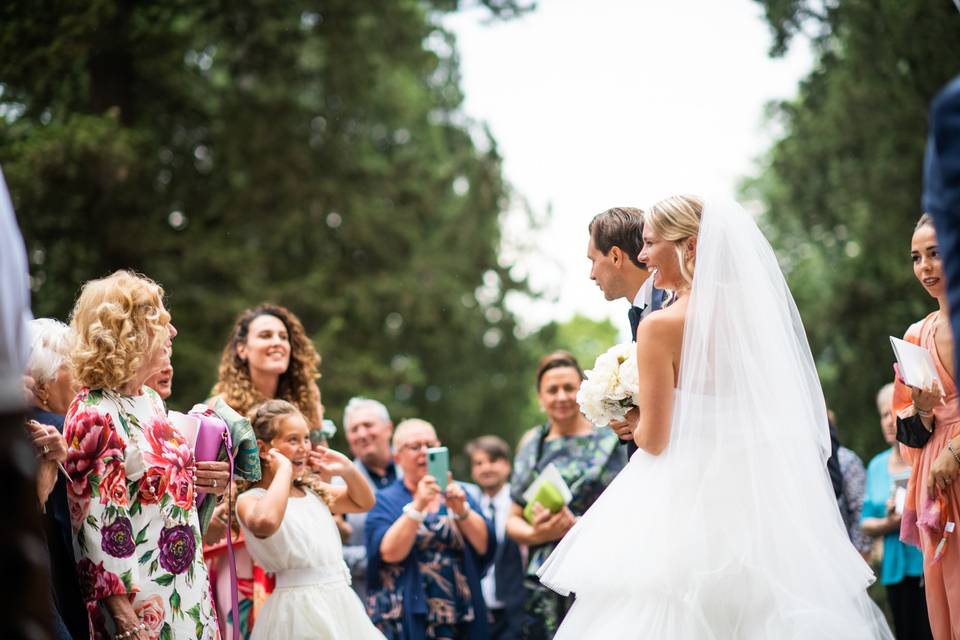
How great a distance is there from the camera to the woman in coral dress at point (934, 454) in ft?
14.4

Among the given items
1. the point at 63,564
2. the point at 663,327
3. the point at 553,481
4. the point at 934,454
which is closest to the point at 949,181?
the point at 663,327

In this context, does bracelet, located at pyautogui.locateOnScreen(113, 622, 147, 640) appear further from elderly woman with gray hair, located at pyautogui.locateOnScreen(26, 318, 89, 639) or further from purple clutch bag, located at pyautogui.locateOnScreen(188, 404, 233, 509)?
purple clutch bag, located at pyautogui.locateOnScreen(188, 404, 233, 509)

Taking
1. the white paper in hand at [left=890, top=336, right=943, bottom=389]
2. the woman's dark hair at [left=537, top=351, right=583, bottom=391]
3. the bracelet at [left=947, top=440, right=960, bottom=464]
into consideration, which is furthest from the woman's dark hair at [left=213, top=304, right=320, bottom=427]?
the bracelet at [left=947, top=440, right=960, bottom=464]

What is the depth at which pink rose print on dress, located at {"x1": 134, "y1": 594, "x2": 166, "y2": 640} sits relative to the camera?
395cm

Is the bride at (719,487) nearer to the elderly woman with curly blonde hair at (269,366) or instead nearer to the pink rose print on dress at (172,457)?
the pink rose print on dress at (172,457)

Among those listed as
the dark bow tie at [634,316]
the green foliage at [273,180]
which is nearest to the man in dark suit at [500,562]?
the dark bow tie at [634,316]

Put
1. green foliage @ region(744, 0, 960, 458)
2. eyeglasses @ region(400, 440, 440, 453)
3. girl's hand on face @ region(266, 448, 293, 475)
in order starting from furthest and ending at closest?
green foliage @ region(744, 0, 960, 458)
eyeglasses @ region(400, 440, 440, 453)
girl's hand on face @ region(266, 448, 293, 475)

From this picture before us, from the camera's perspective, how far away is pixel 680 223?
4176 mm

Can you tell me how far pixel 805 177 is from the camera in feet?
59.0

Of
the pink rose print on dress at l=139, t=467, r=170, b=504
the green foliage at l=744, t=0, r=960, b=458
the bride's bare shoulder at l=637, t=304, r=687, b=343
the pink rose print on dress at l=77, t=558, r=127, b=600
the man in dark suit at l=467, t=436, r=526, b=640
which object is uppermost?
the green foliage at l=744, t=0, r=960, b=458

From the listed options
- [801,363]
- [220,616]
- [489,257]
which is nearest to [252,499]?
[220,616]

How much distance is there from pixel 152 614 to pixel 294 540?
3.91ft

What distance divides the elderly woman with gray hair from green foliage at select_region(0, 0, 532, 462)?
617 centimetres

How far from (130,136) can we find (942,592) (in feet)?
36.4
